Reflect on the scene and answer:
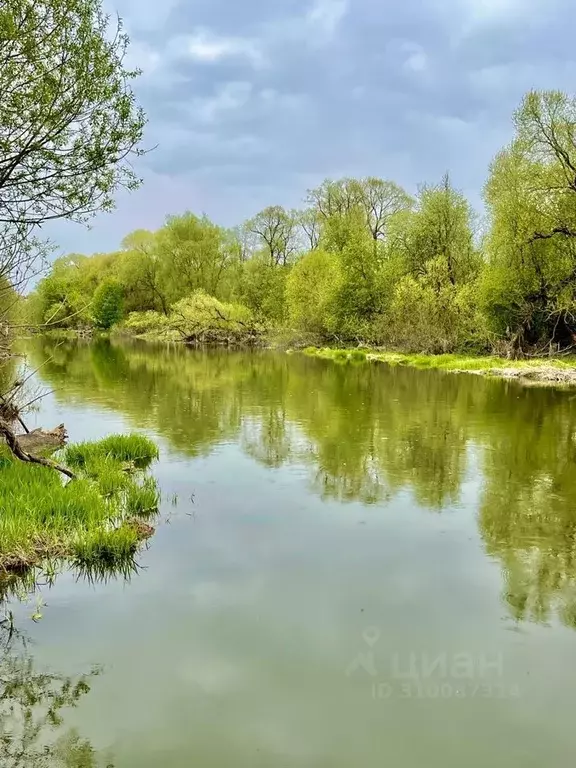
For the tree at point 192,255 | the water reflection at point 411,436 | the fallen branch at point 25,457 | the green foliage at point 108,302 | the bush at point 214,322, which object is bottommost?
the water reflection at point 411,436

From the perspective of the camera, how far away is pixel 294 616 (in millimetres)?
6141

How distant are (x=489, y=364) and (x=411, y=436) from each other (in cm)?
1744

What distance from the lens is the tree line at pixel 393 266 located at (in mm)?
29375

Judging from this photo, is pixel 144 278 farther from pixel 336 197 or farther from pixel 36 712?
pixel 36 712

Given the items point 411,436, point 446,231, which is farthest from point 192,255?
point 411,436

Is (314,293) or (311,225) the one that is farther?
(311,225)

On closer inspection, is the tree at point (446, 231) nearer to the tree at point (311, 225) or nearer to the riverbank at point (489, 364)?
the riverbank at point (489, 364)

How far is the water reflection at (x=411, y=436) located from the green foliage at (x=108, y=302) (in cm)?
4176

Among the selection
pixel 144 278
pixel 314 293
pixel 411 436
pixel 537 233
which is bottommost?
pixel 411 436

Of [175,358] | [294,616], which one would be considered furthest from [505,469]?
[175,358]

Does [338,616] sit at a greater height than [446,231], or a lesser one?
lesser

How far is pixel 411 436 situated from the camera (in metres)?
14.9

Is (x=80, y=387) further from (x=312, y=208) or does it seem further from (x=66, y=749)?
(x=312, y=208)

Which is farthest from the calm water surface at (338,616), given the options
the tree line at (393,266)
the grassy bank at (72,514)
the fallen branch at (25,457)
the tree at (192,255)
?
the tree at (192,255)
